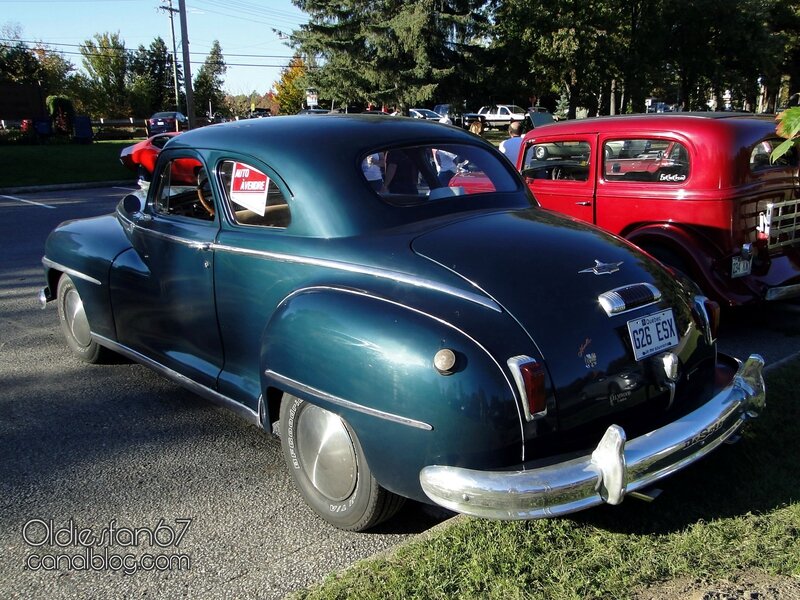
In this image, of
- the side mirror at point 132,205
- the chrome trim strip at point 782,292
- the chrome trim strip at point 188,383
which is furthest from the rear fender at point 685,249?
the side mirror at point 132,205

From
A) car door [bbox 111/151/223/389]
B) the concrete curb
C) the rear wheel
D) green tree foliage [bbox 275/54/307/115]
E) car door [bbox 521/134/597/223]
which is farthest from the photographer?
green tree foliage [bbox 275/54/307/115]

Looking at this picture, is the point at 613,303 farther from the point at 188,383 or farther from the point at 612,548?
the point at 188,383

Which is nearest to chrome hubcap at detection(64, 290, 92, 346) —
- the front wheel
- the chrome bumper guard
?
the front wheel

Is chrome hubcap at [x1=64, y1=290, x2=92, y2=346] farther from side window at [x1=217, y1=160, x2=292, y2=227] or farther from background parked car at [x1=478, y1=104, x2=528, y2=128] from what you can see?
background parked car at [x1=478, y1=104, x2=528, y2=128]

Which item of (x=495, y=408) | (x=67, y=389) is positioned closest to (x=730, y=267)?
(x=495, y=408)

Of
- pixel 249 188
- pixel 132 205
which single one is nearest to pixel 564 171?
pixel 249 188

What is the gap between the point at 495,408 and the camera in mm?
2365

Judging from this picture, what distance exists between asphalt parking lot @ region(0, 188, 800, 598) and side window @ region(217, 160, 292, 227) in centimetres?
126

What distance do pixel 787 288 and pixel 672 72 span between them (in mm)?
33036

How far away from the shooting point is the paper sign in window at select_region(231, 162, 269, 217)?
135 inches

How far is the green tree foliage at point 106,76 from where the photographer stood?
57.8 meters

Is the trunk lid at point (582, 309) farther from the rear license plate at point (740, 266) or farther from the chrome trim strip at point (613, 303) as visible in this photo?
the rear license plate at point (740, 266)

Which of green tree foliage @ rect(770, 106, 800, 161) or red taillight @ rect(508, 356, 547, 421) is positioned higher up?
green tree foliage @ rect(770, 106, 800, 161)

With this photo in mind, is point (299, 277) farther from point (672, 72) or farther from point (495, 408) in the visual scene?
point (672, 72)
